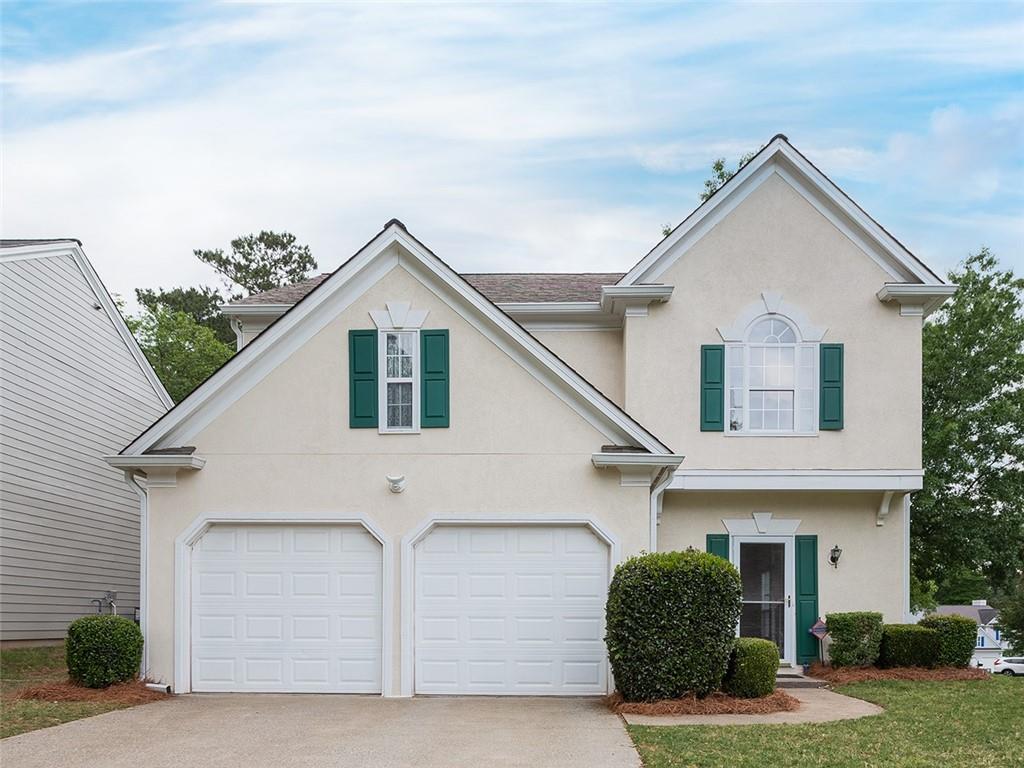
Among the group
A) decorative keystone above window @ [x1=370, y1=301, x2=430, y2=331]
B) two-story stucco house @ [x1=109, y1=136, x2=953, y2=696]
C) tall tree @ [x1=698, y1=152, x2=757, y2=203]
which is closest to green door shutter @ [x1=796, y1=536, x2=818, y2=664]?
two-story stucco house @ [x1=109, y1=136, x2=953, y2=696]

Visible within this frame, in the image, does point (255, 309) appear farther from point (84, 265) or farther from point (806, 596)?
point (806, 596)

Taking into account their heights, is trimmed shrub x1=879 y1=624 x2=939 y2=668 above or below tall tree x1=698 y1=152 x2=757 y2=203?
below

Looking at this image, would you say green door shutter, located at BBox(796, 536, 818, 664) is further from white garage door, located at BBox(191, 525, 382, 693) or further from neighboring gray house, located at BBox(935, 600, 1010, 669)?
neighboring gray house, located at BBox(935, 600, 1010, 669)

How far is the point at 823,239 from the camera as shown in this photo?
18359 millimetres

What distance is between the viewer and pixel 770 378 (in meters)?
18.3

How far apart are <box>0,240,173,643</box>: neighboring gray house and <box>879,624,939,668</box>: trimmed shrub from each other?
14.6 m

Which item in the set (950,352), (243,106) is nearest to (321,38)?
(243,106)

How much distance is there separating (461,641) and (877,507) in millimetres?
7632

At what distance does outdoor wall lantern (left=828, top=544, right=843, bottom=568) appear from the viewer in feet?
60.1

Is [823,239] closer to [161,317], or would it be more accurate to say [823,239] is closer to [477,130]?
[477,130]

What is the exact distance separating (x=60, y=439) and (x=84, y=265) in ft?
11.8

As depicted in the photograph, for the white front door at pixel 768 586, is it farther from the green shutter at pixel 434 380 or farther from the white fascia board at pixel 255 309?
the white fascia board at pixel 255 309

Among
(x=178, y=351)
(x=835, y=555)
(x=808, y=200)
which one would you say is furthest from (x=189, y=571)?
(x=178, y=351)

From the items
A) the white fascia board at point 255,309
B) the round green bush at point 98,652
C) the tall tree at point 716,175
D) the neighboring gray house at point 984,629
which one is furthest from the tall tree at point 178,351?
the neighboring gray house at point 984,629
